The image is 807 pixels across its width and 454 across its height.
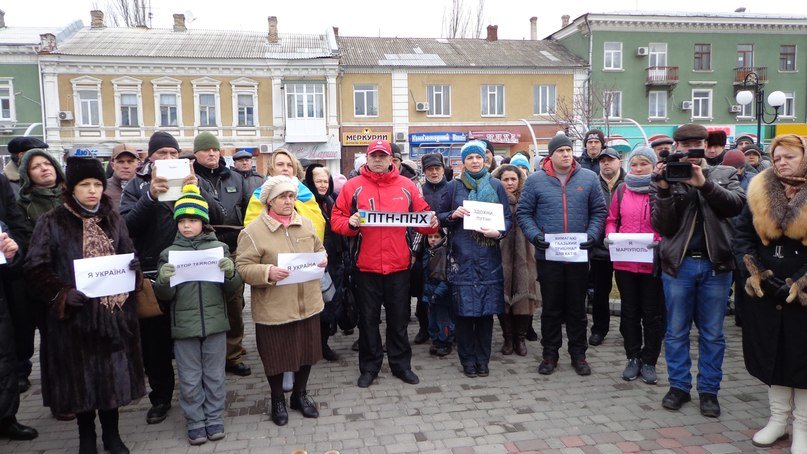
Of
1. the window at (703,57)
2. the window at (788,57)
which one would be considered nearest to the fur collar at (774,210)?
the window at (703,57)

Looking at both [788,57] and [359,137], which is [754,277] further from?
[788,57]

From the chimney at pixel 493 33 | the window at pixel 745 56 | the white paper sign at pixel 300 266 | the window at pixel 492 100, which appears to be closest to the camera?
the white paper sign at pixel 300 266

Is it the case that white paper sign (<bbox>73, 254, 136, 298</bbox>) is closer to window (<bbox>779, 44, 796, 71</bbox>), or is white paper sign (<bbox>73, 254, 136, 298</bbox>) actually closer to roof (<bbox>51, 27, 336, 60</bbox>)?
roof (<bbox>51, 27, 336, 60</bbox>)

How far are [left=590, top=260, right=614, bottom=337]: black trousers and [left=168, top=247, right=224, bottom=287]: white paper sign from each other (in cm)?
415

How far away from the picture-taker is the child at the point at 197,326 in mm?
4027

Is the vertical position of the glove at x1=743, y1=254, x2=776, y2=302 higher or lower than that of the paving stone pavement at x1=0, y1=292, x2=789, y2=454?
higher

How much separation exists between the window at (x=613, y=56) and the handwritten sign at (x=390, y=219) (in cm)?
3006

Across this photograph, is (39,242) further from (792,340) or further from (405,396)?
(792,340)

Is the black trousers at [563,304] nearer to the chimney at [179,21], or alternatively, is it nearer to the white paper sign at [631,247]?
the white paper sign at [631,247]

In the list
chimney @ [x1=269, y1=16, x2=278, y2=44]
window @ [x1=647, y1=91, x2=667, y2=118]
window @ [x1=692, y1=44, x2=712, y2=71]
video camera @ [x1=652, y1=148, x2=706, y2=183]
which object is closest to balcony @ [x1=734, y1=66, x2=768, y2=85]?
window @ [x1=692, y1=44, x2=712, y2=71]

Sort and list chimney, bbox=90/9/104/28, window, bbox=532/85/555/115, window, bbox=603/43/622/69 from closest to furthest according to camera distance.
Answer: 1. window, bbox=532/85/555/115
2. chimney, bbox=90/9/104/28
3. window, bbox=603/43/622/69

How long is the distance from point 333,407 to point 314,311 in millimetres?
870

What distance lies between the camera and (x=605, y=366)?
549 centimetres

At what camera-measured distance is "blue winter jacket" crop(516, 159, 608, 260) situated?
5152mm
